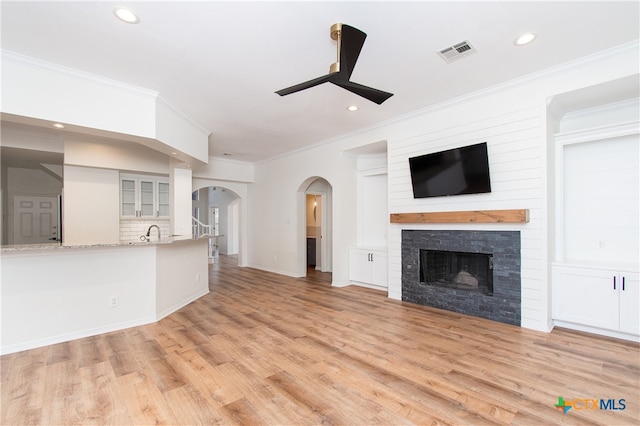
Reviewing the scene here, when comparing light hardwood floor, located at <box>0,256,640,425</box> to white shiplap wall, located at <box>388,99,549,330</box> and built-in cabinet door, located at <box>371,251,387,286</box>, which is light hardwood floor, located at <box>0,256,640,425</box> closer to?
white shiplap wall, located at <box>388,99,549,330</box>

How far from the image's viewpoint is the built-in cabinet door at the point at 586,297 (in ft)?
10.4

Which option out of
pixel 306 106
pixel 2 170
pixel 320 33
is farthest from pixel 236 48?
pixel 2 170

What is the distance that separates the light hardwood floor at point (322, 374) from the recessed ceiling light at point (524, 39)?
9.74 feet

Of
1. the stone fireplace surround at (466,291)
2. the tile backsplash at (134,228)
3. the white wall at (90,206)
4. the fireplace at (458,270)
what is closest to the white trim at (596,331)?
the stone fireplace surround at (466,291)

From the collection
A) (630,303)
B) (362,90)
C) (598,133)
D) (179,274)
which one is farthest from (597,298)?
(179,274)

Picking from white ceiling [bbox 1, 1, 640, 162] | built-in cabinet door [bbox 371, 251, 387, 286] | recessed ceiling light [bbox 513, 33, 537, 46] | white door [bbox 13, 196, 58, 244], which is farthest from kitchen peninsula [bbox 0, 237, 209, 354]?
recessed ceiling light [bbox 513, 33, 537, 46]

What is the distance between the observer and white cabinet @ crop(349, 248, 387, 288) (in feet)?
18.1

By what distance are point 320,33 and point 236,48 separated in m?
0.83

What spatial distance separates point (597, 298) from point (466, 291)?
1.33m

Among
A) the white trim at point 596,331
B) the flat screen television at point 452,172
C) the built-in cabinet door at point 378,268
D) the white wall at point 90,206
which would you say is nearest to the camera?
the white trim at point 596,331

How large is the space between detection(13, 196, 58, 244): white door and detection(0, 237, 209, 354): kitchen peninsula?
13.7 feet

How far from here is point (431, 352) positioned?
292cm

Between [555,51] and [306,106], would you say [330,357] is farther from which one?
[555,51]

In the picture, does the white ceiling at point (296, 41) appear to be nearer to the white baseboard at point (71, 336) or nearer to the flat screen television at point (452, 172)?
the flat screen television at point (452, 172)
